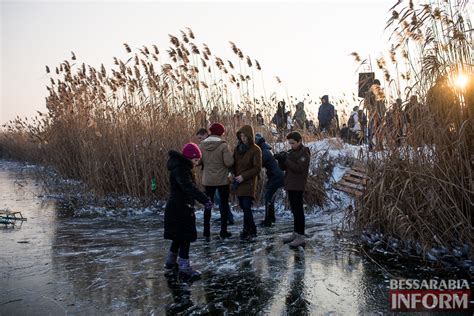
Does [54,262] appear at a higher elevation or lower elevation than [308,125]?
lower

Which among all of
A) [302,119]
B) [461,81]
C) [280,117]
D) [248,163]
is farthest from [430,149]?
[302,119]

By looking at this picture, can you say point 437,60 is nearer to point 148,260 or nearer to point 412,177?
point 412,177

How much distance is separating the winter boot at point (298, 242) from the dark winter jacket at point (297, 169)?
2.24 feet

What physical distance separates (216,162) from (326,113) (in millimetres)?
8461


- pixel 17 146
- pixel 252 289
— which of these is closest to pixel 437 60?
pixel 252 289

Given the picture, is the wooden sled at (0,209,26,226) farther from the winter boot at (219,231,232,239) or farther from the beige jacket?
the winter boot at (219,231,232,239)

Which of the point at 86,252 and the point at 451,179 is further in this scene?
the point at 86,252

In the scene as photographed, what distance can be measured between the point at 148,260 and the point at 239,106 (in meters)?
5.52

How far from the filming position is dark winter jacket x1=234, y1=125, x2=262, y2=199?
6867mm

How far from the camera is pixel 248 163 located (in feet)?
22.7

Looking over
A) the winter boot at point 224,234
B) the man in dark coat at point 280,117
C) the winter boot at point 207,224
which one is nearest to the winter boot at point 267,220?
the winter boot at point 224,234

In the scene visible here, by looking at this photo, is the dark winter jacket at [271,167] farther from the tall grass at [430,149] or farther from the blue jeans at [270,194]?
the tall grass at [430,149]

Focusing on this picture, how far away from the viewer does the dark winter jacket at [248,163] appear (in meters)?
6.87

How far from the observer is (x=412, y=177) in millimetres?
5578
